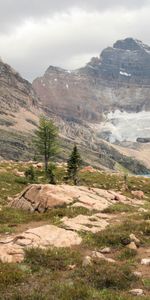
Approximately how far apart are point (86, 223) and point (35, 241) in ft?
18.8

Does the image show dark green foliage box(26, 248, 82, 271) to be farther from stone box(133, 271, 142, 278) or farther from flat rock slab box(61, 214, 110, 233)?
flat rock slab box(61, 214, 110, 233)

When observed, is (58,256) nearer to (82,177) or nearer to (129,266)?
(129,266)

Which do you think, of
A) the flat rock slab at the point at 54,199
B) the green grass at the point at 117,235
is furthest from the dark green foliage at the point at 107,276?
the flat rock slab at the point at 54,199

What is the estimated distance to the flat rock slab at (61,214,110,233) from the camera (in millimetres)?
25692

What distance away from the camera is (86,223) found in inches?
1072

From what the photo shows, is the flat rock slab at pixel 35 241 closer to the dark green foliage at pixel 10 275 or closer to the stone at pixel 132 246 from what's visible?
the dark green foliage at pixel 10 275

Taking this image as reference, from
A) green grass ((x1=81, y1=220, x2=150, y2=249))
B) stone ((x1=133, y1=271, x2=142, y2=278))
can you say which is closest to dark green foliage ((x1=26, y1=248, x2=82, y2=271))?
green grass ((x1=81, y1=220, x2=150, y2=249))

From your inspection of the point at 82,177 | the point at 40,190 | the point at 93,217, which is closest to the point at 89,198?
the point at 40,190

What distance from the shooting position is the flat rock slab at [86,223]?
1012 inches

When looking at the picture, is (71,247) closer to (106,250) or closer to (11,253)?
(106,250)

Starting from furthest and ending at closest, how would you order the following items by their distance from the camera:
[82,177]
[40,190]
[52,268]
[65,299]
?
1. [82,177]
2. [40,190]
3. [52,268]
4. [65,299]

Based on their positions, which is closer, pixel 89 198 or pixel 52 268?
pixel 52 268

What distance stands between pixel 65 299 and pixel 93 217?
14760mm

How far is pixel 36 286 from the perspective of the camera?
1584cm
